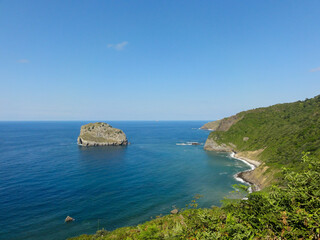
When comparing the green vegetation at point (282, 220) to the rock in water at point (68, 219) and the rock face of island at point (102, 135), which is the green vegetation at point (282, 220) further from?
the rock face of island at point (102, 135)

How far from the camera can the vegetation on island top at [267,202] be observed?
14680 millimetres

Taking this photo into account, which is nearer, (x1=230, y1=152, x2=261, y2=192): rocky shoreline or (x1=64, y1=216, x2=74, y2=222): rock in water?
(x1=64, y1=216, x2=74, y2=222): rock in water

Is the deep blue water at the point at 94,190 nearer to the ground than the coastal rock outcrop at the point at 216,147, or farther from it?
nearer to the ground

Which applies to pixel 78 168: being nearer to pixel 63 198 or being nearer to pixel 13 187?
pixel 13 187

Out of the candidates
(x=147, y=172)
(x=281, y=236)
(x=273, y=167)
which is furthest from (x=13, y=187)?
(x=273, y=167)

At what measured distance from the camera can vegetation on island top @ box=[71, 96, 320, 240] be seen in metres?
14.7

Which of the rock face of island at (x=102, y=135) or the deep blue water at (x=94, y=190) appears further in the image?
A: the rock face of island at (x=102, y=135)

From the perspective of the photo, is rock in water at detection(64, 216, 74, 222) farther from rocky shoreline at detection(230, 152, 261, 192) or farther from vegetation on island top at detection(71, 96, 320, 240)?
rocky shoreline at detection(230, 152, 261, 192)

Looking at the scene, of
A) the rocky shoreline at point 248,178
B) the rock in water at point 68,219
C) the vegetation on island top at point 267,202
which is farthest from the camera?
the rocky shoreline at point 248,178

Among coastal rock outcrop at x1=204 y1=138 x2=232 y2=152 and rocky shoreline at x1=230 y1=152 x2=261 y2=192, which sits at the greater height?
coastal rock outcrop at x1=204 y1=138 x2=232 y2=152

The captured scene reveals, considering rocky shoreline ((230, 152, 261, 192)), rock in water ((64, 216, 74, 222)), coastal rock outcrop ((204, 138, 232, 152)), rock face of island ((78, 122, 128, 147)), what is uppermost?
rock face of island ((78, 122, 128, 147))

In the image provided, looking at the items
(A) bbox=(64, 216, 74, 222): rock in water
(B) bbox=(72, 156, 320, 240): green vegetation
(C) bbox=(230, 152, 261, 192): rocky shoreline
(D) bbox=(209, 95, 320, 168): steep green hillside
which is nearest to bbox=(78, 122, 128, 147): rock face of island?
(D) bbox=(209, 95, 320, 168): steep green hillside

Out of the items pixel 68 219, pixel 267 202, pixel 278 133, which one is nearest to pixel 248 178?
pixel 278 133

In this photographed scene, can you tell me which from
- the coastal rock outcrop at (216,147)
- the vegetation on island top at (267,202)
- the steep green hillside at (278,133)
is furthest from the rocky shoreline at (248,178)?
the coastal rock outcrop at (216,147)
